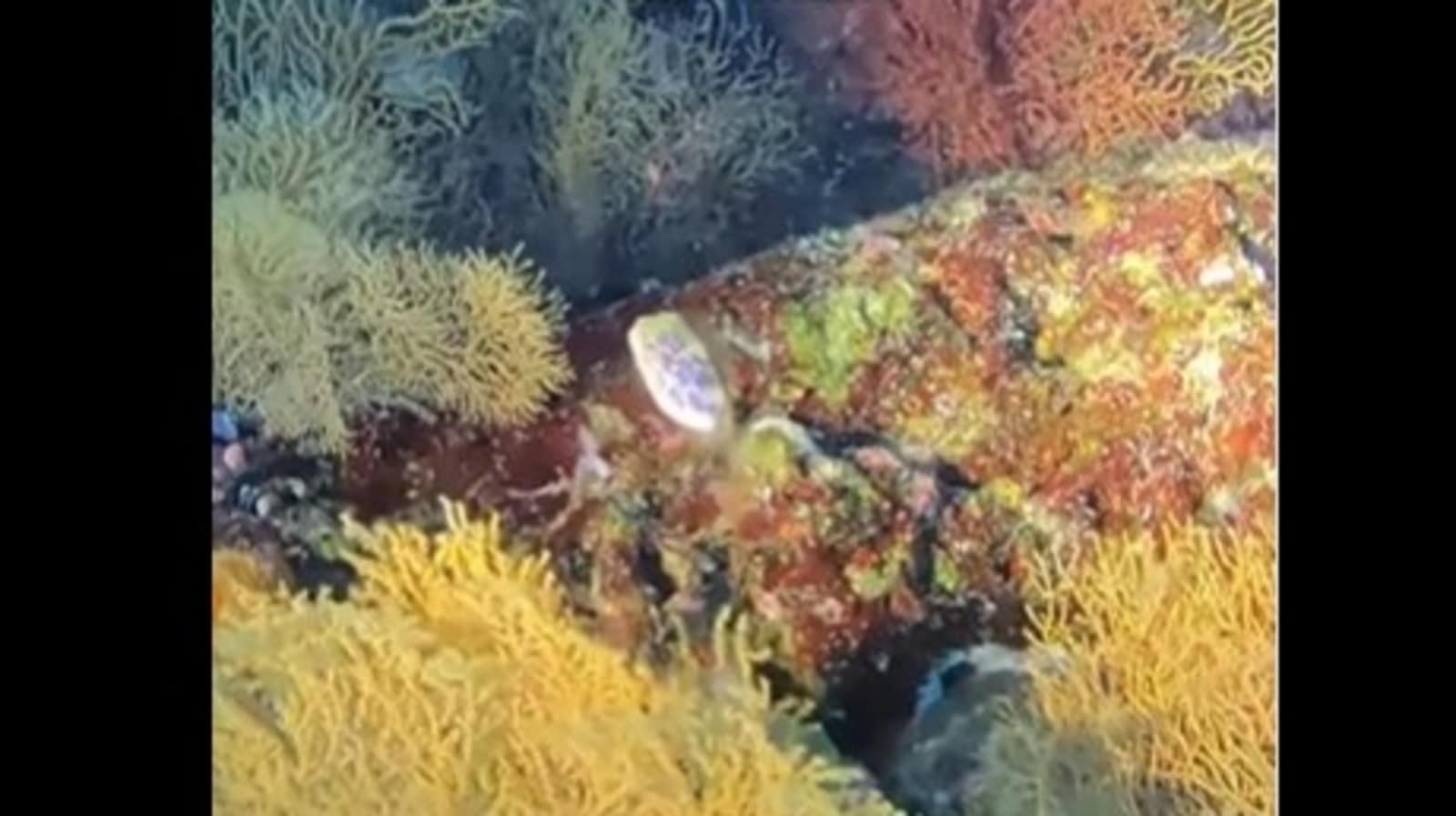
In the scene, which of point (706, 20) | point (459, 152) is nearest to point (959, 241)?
point (706, 20)

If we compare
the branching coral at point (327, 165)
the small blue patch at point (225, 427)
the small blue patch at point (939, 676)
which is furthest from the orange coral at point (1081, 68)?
the small blue patch at point (225, 427)

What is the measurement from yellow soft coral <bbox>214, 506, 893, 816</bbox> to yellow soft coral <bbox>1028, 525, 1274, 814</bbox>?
0.22 m

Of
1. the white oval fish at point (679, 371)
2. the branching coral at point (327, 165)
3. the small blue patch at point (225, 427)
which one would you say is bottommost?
the small blue patch at point (225, 427)

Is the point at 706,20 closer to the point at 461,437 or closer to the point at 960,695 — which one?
the point at 461,437

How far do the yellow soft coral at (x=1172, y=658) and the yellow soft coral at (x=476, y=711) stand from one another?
22 centimetres

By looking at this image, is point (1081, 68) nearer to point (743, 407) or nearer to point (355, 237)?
point (743, 407)

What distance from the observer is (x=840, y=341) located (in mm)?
1804

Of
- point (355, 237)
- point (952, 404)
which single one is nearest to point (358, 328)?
point (355, 237)

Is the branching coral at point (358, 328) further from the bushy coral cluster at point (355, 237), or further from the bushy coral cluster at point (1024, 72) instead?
the bushy coral cluster at point (1024, 72)

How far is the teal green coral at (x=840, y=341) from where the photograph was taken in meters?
1.80

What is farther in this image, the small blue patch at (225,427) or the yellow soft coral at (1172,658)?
the small blue patch at (225,427)

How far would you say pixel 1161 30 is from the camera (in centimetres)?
177

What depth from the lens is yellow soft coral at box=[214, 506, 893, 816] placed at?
5.94 ft
